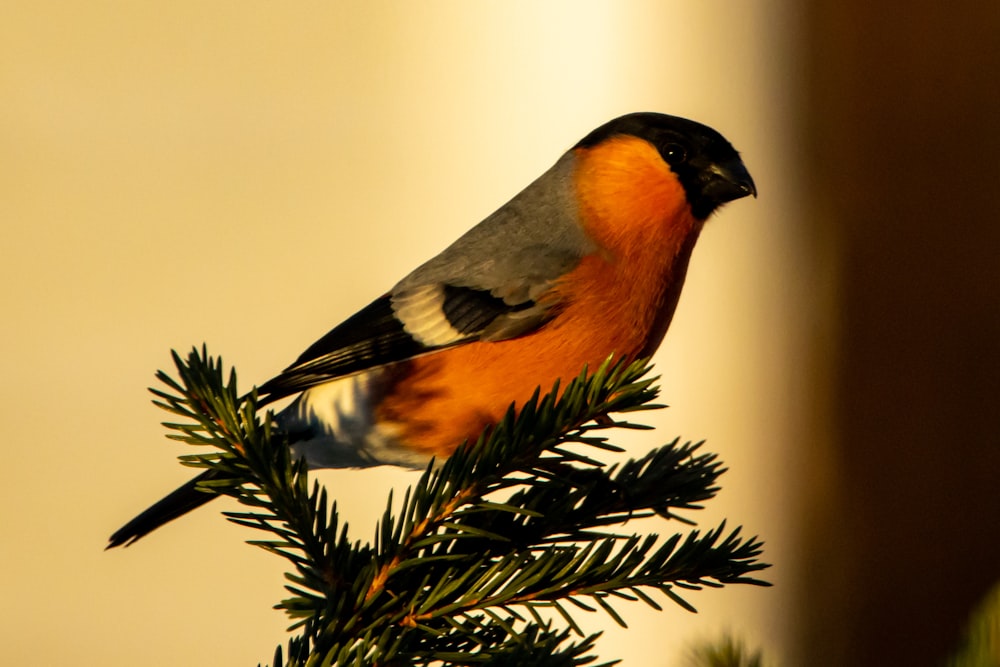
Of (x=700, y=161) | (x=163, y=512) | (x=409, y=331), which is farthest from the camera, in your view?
(x=700, y=161)

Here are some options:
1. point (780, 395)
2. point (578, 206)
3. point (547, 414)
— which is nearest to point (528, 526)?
point (547, 414)

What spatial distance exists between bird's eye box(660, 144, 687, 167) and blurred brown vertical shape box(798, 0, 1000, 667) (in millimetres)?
1412

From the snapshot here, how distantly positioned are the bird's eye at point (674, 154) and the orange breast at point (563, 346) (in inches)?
5.2

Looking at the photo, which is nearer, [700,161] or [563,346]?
[563,346]

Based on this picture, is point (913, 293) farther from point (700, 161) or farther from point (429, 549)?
point (429, 549)

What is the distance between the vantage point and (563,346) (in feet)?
5.17

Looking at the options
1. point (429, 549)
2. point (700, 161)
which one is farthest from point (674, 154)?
point (429, 549)

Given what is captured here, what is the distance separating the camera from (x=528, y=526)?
1322 millimetres

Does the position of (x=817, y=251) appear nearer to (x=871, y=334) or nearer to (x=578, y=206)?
(x=871, y=334)

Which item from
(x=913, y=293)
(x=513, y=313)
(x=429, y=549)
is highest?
(x=513, y=313)

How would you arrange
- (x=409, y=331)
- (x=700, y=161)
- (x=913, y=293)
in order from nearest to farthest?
(x=409, y=331), (x=700, y=161), (x=913, y=293)

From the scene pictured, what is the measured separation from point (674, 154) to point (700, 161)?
5 centimetres

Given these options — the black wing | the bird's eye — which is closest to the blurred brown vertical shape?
the bird's eye

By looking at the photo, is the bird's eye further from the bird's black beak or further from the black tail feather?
the black tail feather
